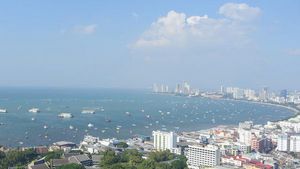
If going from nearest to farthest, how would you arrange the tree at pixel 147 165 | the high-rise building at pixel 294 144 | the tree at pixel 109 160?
the tree at pixel 147 165 < the tree at pixel 109 160 < the high-rise building at pixel 294 144

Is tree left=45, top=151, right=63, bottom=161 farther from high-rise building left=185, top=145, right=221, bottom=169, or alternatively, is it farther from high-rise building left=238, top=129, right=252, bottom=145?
high-rise building left=238, top=129, right=252, bottom=145

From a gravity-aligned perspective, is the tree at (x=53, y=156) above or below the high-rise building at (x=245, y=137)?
above

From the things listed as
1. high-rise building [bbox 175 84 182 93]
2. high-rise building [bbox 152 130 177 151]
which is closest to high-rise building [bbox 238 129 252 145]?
high-rise building [bbox 152 130 177 151]

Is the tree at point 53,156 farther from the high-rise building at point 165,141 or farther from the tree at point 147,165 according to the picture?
the high-rise building at point 165,141

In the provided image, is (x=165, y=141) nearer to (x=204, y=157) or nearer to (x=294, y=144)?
(x=204, y=157)

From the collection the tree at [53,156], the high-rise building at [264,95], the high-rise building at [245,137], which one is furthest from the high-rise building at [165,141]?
the high-rise building at [264,95]

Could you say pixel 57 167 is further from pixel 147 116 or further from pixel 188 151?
pixel 147 116
